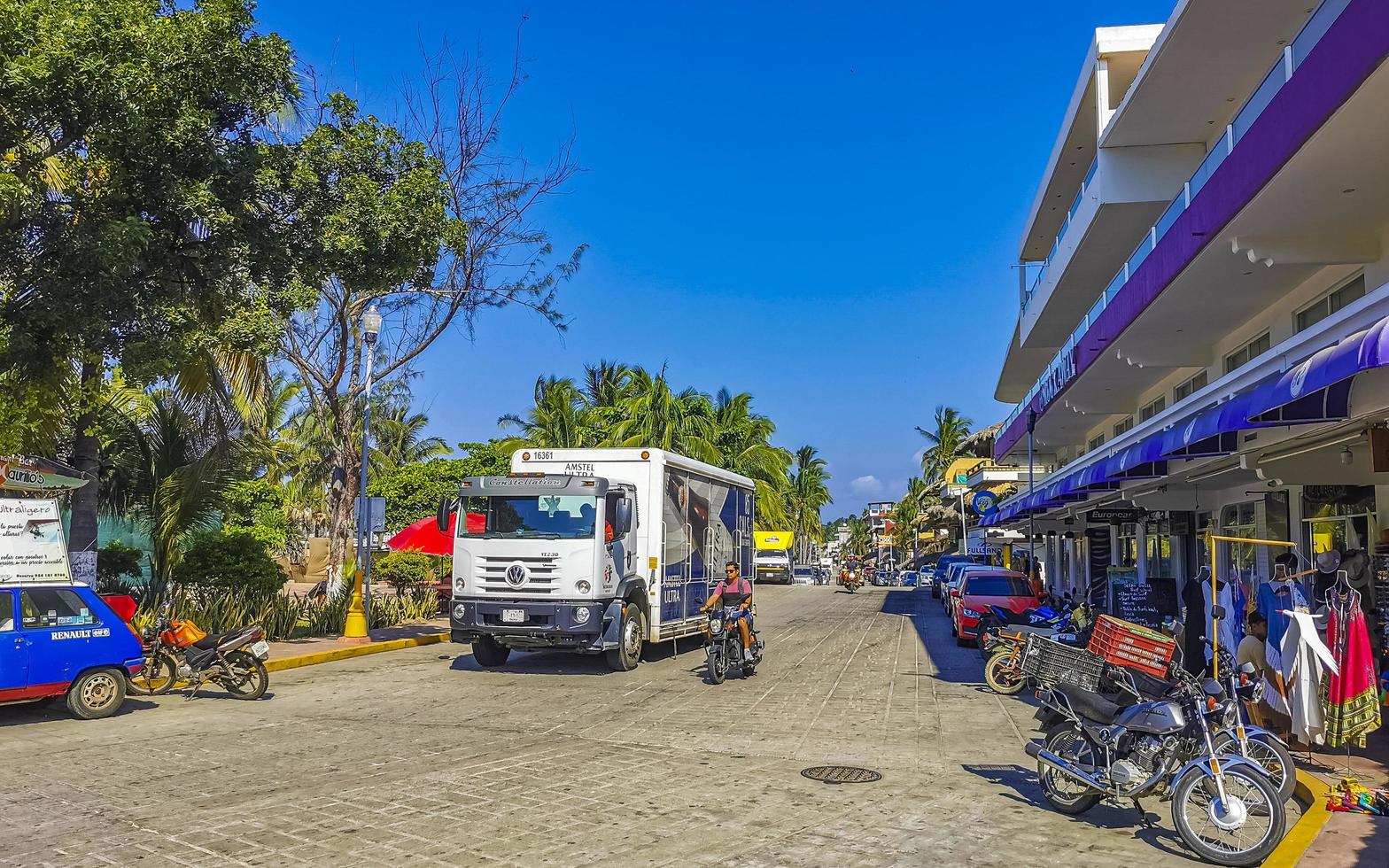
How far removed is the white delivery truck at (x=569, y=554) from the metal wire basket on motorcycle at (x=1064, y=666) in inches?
306

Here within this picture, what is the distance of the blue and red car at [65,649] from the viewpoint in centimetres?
1009

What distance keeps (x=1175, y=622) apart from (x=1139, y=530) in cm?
1766

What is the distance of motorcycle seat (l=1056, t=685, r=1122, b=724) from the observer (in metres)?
7.12

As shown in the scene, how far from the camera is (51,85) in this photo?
1148 cm

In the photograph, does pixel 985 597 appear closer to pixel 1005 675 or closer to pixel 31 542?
pixel 1005 675

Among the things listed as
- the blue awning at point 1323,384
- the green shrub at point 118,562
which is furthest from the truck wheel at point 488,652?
the blue awning at point 1323,384

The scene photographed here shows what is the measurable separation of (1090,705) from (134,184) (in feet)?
40.9

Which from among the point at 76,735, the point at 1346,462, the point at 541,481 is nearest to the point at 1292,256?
the point at 1346,462

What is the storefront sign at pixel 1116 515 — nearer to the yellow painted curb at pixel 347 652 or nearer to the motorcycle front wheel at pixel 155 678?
the yellow painted curb at pixel 347 652

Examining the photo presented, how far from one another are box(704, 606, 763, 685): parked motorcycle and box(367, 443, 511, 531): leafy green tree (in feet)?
60.3

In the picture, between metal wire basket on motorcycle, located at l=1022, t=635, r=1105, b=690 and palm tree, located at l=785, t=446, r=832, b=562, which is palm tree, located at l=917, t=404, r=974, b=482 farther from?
metal wire basket on motorcycle, located at l=1022, t=635, r=1105, b=690

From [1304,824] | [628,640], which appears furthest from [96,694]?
[1304,824]

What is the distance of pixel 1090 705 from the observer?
7211mm

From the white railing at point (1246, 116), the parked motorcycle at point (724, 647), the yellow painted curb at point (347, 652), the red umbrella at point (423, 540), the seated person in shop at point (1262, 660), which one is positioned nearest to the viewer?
the seated person in shop at point (1262, 660)
